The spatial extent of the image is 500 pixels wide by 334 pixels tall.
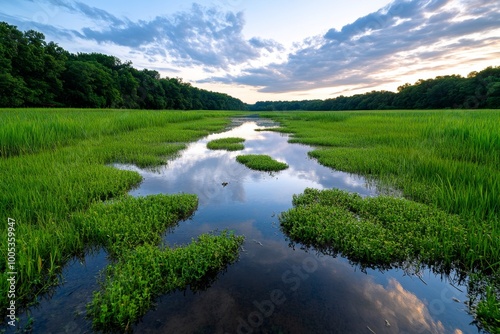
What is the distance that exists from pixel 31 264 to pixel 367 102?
12898 cm

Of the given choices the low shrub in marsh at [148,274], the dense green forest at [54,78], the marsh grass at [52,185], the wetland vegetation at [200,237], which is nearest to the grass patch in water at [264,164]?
the wetland vegetation at [200,237]

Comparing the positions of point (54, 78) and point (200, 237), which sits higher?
point (54, 78)

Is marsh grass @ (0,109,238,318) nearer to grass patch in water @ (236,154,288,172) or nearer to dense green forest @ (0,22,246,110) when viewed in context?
grass patch in water @ (236,154,288,172)

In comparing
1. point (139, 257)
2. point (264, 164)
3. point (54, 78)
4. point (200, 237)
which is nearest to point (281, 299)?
point (200, 237)

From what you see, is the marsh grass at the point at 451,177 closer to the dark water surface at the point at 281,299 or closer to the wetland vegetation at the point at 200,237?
the wetland vegetation at the point at 200,237

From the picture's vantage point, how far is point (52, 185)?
19.2ft

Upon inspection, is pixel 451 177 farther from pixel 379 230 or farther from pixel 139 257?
pixel 139 257

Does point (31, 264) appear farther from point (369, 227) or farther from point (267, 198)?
point (369, 227)

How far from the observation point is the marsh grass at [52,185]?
11.0 feet

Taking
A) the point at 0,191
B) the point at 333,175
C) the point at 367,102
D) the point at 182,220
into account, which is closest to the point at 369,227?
the point at 182,220

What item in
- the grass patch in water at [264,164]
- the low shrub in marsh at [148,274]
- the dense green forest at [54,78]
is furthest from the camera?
the dense green forest at [54,78]

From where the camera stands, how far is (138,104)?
85812mm

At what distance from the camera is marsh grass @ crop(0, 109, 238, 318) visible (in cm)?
336

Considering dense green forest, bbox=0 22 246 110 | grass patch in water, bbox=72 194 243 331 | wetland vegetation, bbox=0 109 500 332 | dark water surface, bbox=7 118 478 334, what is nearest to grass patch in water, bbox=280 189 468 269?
wetland vegetation, bbox=0 109 500 332
